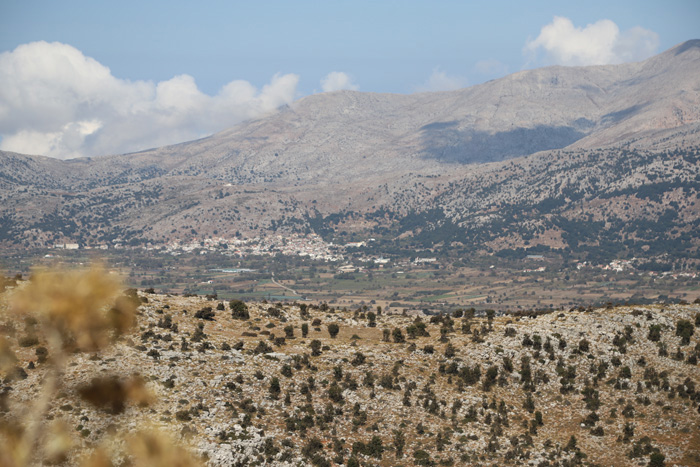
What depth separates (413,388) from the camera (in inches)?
2088

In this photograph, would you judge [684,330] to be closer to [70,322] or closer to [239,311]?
[239,311]

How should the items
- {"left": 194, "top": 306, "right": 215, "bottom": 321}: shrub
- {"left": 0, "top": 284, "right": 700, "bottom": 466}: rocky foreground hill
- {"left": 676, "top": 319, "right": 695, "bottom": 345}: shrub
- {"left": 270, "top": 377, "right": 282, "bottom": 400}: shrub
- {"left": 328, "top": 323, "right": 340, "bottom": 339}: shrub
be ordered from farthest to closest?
{"left": 194, "top": 306, "right": 215, "bottom": 321}: shrub
{"left": 328, "top": 323, "right": 340, "bottom": 339}: shrub
{"left": 676, "top": 319, "right": 695, "bottom": 345}: shrub
{"left": 270, "top": 377, "right": 282, "bottom": 400}: shrub
{"left": 0, "top": 284, "right": 700, "bottom": 466}: rocky foreground hill

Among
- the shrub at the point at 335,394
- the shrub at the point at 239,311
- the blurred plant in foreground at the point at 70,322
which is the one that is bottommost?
the shrub at the point at 335,394

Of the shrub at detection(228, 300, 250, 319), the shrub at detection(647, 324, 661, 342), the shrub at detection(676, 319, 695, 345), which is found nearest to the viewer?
the shrub at detection(676, 319, 695, 345)

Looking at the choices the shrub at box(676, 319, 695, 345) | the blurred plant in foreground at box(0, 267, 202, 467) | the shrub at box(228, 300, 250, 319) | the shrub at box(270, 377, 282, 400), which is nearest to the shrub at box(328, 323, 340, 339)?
the shrub at box(228, 300, 250, 319)

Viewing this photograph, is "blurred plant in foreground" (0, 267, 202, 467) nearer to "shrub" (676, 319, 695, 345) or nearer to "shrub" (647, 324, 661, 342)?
"shrub" (647, 324, 661, 342)

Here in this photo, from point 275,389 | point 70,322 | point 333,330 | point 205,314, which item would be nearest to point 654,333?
point 333,330

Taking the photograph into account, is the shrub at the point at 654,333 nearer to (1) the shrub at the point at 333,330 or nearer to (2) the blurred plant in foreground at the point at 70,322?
(1) the shrub at the point at 333,330

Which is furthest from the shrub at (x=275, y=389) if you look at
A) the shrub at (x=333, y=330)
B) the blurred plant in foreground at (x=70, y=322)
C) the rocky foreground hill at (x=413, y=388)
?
the blurred plant in foreground at (x=70, y=322)

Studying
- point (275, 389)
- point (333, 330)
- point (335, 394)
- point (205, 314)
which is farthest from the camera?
point (205, 314)

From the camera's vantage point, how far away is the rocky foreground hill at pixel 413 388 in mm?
42969

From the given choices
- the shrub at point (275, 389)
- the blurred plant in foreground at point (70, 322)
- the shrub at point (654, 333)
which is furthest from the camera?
the shrub at point (654, 333)

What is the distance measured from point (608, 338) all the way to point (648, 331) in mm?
4529

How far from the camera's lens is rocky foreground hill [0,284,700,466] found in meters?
43.0
